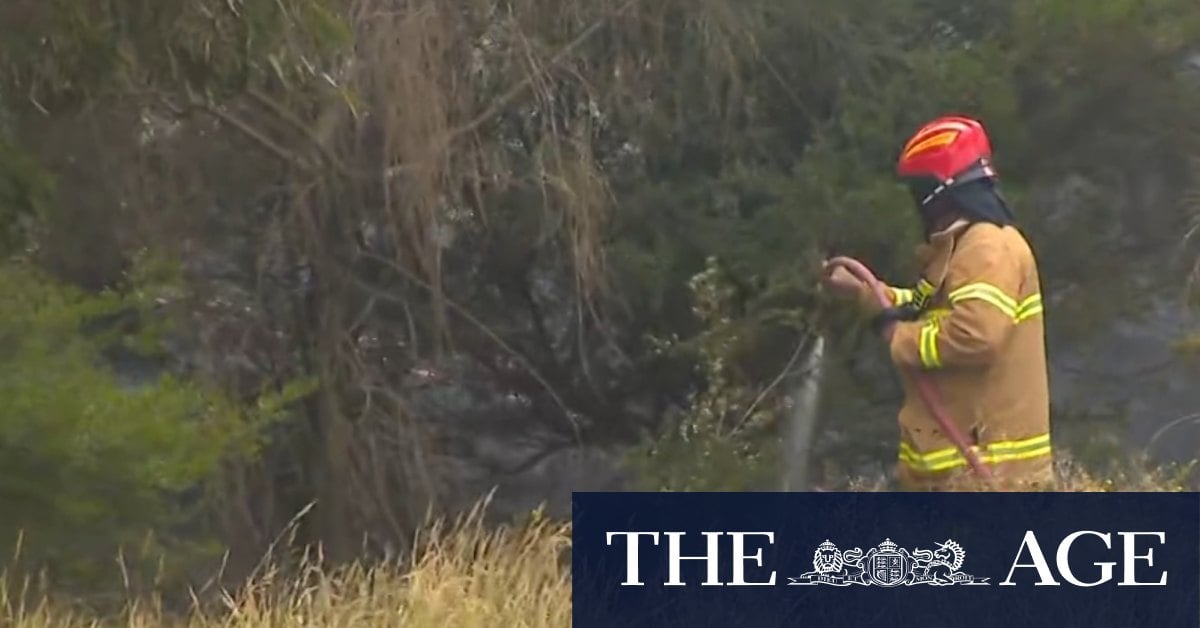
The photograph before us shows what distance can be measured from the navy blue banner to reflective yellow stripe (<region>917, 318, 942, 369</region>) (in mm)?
484

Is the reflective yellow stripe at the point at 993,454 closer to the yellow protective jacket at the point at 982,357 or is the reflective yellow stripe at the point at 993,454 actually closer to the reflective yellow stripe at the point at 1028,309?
the yellow protective jacket at the point at 982,357

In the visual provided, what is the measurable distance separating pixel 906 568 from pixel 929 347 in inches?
29.6

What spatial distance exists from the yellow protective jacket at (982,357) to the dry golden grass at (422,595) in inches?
11.4

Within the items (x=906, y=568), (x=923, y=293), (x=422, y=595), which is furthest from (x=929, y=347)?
(x=422, y=595)

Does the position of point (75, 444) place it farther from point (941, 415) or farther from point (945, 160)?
point (945, 160)

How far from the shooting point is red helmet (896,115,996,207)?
561 centimetres

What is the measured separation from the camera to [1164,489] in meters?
5.99

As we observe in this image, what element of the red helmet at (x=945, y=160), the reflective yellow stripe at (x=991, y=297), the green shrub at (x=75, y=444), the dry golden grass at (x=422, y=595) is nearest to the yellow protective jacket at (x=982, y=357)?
the reflective yellow stripe at (x=991, y=297)

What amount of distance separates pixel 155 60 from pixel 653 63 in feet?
8.60

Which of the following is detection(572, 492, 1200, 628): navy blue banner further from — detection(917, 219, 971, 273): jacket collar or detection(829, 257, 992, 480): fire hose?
detection(917, 219, 971, 273): jacket collar

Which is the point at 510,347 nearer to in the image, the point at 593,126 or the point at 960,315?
the point at 593,126

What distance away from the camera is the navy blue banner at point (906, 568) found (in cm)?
502

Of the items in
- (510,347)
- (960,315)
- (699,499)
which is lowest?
(699,499)

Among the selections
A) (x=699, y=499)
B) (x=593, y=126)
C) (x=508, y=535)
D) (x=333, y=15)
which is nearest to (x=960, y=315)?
(x=699, y=499)
